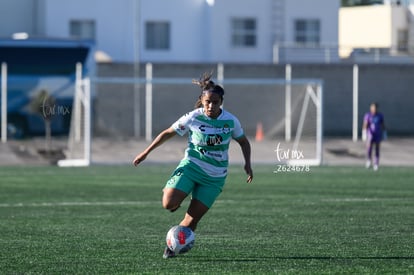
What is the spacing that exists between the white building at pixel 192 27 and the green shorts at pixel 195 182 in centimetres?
3640

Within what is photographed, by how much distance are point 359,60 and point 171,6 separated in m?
9.23

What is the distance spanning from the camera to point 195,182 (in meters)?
11.5

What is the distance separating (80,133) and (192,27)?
17485mm

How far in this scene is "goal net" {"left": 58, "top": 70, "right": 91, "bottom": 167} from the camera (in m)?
32.5

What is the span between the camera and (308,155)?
112ft

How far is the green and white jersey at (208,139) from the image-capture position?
11.5 m

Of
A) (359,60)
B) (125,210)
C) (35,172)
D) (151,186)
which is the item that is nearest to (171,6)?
(359,60)

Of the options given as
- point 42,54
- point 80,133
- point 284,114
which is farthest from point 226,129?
point 42,54

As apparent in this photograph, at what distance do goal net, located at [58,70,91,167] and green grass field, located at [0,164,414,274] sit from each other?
21.1 feet

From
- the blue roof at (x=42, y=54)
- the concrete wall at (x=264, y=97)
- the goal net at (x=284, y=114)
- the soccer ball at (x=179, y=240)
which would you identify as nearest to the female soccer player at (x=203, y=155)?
the soccer ball at (x=179, y=240)

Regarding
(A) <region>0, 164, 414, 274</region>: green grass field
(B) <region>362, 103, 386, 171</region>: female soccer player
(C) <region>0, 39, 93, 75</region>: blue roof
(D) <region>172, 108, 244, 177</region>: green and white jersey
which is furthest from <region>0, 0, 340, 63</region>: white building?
(D) <region>172, 108, 244, 177</region>: green and white jersey

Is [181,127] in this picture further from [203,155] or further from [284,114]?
[284,114]

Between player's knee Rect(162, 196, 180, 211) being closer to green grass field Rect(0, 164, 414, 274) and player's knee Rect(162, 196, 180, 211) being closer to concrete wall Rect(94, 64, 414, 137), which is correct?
green grass field Rect(0, 164, 414, 274)

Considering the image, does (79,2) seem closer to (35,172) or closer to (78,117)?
(78,117)
